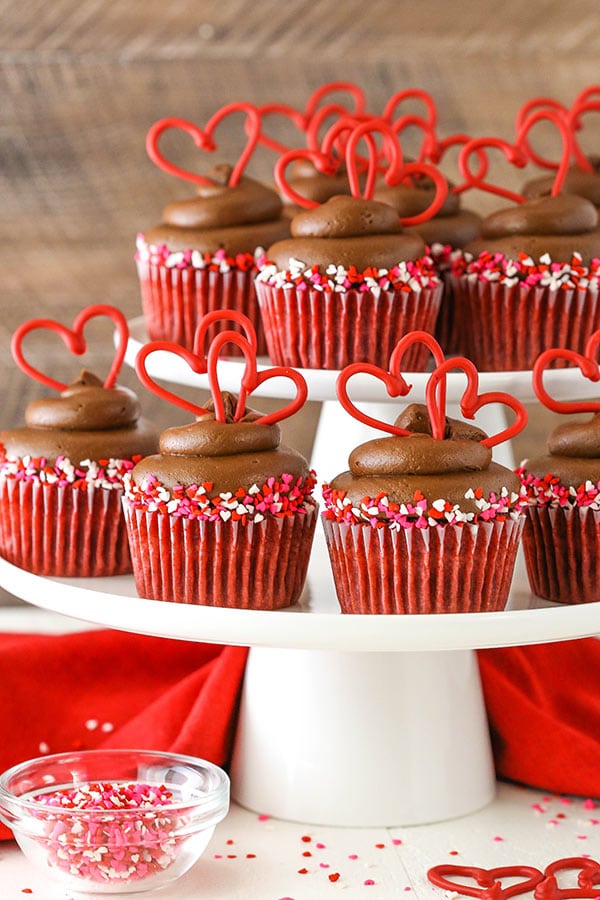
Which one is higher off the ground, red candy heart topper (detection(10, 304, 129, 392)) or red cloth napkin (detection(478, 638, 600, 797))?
red candy heart topper (detection(10, 304, 129, 392))

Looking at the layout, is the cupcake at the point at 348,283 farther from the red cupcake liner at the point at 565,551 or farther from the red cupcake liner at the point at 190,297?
the red cupcake liner at the point at 565,551

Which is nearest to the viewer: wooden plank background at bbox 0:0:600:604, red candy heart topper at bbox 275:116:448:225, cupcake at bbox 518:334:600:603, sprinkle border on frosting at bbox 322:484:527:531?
sprinkle border on frosting at bbox 322:484:527:531

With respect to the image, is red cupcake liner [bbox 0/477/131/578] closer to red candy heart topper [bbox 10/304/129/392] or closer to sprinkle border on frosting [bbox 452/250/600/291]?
red candy heart topper [bbox 10/304/129/392]

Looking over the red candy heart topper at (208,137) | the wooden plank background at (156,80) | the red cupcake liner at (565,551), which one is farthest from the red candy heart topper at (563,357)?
the wooden plank background at (156,80)

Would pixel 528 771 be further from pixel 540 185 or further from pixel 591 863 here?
pixel 540 185

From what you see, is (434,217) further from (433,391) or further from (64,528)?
(64,528)

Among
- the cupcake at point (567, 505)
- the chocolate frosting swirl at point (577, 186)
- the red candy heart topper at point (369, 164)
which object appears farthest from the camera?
the chocolate frosting swirl at point (577, 186)

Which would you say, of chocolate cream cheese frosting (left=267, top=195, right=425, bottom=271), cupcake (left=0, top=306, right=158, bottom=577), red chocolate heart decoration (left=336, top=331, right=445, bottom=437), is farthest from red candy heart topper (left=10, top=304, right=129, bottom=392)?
red chocolate heart decoration (left=336, top=331, right=445, bottom=437)
